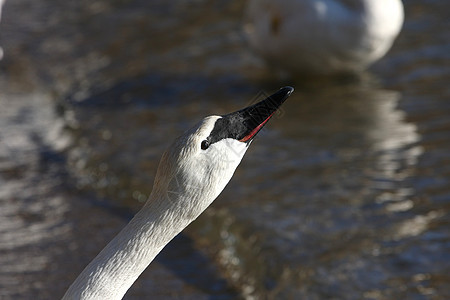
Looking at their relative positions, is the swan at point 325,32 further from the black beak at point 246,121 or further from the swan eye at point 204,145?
the swan eye at point 204,145

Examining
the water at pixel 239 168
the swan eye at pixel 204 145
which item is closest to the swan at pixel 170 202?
the swan eye at pixel 204 145

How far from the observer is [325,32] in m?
7.64

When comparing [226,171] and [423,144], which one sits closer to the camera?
[226,171]

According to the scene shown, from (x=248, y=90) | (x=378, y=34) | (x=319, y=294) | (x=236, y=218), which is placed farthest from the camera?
(x=248, y=90)

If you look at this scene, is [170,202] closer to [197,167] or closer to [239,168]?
[197,167]

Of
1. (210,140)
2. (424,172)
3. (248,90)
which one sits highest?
(210,140)

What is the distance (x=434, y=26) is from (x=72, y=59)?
3558mm

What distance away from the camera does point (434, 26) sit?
8469mm

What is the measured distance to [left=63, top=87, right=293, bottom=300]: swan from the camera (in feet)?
10.5

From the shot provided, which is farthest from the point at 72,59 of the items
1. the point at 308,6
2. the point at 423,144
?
the point at 423,144

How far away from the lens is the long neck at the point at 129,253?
10.5 feet

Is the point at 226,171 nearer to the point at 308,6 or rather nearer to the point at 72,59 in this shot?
the point at 308,6

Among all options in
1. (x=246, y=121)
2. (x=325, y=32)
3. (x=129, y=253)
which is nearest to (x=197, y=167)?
(x=246, y=121)

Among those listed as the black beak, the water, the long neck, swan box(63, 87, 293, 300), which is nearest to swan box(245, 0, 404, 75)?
the water
